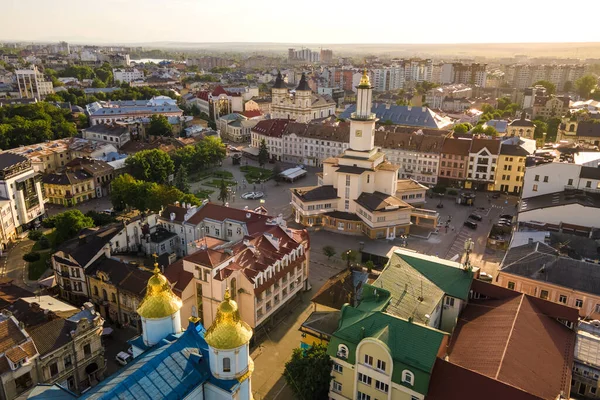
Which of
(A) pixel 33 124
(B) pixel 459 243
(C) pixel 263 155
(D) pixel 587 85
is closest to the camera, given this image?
(B) pixel 459 243

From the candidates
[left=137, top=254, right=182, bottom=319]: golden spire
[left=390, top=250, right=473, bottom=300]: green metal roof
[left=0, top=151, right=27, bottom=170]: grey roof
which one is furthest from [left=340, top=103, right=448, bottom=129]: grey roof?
[left=137, top=254, right=182, bottom=319]: golden spire

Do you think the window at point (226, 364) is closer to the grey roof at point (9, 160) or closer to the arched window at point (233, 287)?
the arched window at point (233, 287)

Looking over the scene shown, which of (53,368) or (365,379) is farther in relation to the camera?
(53,368)

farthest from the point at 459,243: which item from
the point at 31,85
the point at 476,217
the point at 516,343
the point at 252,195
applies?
the point at 31,85

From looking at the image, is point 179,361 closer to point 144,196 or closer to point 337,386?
point 337,386

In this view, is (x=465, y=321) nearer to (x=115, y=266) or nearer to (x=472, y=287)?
(x=472, y=287)

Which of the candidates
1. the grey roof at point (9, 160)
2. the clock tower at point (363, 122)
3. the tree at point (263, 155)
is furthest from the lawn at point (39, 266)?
the tree at point (263, 155)

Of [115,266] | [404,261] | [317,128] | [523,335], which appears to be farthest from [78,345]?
[317,128]
